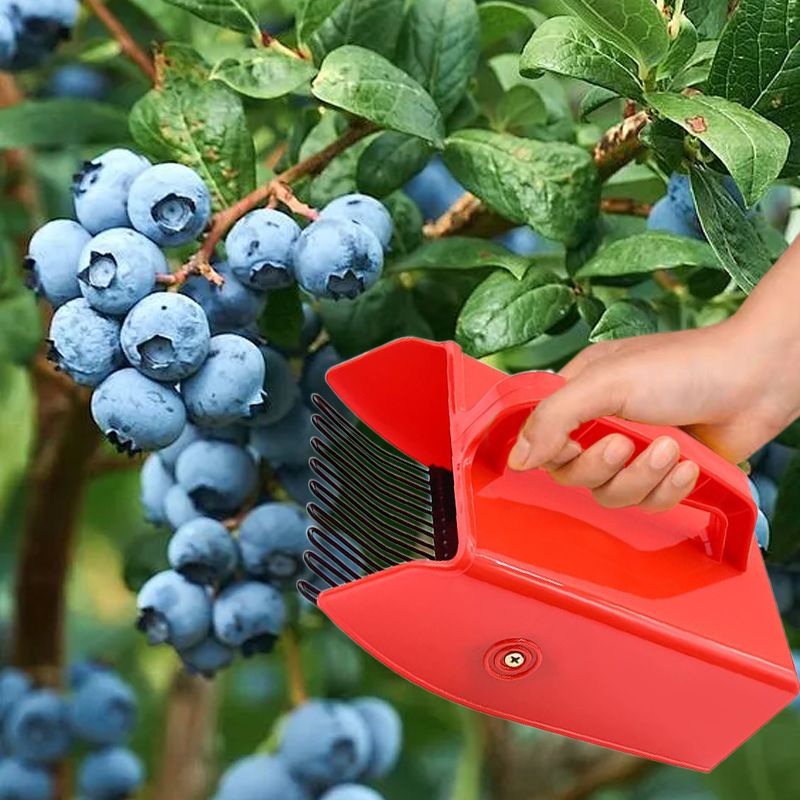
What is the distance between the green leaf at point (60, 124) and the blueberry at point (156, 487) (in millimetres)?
241

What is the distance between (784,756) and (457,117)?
79 cm

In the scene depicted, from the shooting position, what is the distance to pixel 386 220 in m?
0.71

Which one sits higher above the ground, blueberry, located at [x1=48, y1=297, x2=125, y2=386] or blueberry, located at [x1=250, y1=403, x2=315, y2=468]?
blueberry, located at [x1=48, y1=297, x2=125, y2=386]

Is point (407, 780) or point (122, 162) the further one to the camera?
point (407, 780)

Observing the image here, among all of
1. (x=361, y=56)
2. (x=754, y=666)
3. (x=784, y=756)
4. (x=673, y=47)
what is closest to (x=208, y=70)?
(x=361, y=56)

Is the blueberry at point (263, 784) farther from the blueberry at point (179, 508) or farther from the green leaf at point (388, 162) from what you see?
the green leaf at point (388, 162)

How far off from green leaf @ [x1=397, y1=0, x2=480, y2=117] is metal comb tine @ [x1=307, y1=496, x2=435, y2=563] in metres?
0.23

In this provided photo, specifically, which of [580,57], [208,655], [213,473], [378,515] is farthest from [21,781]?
[580,57]

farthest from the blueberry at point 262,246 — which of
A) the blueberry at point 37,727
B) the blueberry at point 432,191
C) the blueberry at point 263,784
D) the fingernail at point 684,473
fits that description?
the blueberry at point 37,727

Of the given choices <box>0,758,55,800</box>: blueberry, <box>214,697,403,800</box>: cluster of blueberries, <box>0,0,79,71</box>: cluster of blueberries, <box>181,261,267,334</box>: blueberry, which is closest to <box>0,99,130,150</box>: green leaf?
<box>0,0,79,71</box>: cluster of blueberries

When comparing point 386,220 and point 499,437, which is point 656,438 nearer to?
point 499,437

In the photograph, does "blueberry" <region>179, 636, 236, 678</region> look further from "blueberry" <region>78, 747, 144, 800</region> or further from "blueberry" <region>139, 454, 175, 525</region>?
"blueberry" <region>78, 747, 144, 800</region>

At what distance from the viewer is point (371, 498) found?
2.42ft

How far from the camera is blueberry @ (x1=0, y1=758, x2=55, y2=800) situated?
1.21 m
